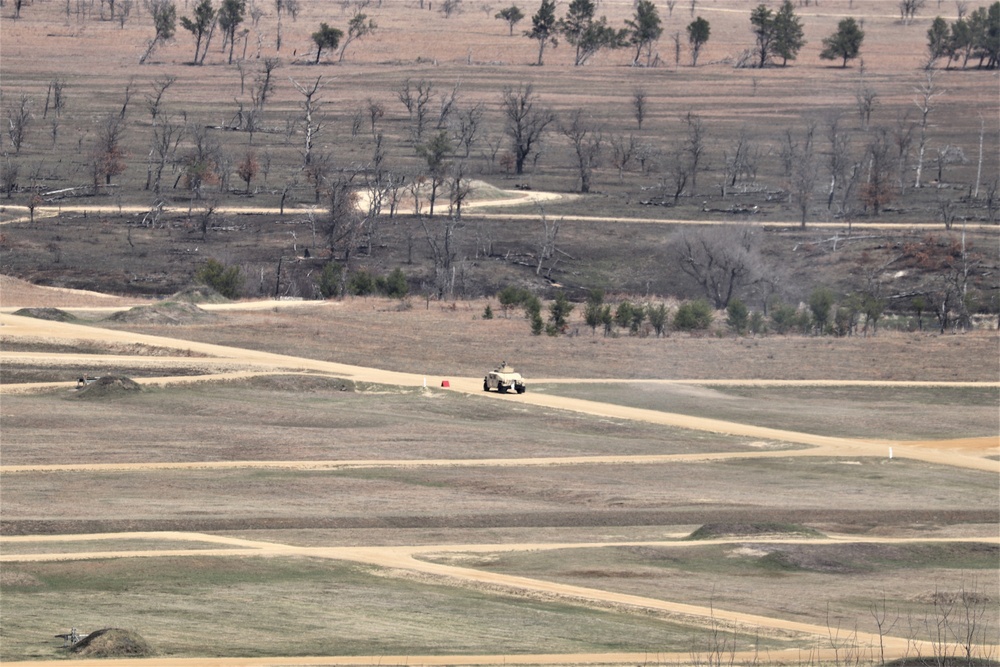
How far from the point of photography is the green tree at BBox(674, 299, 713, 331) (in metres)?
91.1

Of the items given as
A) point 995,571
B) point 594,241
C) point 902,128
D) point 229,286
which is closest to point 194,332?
point 229,286

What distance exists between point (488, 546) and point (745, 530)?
7.67 m

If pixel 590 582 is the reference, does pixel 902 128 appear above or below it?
above

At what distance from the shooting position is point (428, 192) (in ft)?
443

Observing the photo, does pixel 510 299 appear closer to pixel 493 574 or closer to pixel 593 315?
pixel 593 315

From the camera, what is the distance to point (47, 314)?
84.4 m

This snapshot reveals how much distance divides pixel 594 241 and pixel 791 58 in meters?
91.7

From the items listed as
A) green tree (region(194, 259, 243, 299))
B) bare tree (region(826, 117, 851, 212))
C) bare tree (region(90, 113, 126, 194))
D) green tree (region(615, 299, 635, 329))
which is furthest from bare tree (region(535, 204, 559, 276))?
bare tree (region(90, 113, 126, 194))

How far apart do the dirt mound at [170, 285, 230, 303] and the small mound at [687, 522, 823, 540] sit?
56.0 m

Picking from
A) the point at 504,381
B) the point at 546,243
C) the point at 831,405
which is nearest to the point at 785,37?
the point at 546,243

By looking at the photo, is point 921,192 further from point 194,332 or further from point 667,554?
point 667,554

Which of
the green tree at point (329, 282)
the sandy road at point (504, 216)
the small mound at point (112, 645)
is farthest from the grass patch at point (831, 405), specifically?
the small mound at point (112, 645)

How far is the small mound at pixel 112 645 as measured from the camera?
26891 mm

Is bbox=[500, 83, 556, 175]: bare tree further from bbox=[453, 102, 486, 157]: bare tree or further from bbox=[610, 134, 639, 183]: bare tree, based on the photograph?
bbox=[610, 134, 639, 183]: bare tree
